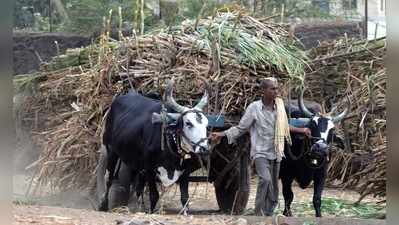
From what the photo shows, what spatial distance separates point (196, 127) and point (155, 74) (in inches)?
43.2

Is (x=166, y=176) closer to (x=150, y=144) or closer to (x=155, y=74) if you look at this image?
(x=150, y=144)

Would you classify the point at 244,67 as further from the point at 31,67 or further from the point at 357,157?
the point at 31,67

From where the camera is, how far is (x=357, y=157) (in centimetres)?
902

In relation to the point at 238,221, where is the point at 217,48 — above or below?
above

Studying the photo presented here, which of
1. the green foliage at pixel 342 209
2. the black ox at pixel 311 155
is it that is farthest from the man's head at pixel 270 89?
the green foliage at pixel 342 209

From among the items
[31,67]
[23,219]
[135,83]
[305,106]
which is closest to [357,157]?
[305,106]

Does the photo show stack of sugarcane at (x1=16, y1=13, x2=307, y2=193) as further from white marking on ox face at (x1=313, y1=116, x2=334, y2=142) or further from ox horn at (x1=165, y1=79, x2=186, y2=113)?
white marking on ox face at (x1=313, y1=116, x2=334, y2=142)

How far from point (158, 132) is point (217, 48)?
1.10m

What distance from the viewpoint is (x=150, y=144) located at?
792cm

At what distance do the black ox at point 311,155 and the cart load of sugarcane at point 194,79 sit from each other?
474 mm

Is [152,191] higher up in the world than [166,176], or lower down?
lower down

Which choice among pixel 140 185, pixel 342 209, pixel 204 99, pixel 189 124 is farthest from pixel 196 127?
pixel 342 209

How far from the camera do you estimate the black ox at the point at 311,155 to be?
24.5 feet

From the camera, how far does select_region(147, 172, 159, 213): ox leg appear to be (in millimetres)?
7863
